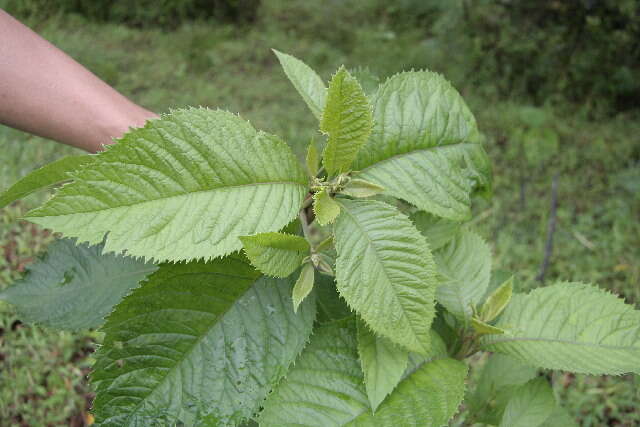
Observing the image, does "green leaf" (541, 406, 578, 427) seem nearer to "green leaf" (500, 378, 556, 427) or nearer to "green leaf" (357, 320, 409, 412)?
"green leaf" (500, 378, 556, 427)

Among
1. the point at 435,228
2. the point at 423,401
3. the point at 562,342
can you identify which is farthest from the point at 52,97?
the point at 562,342

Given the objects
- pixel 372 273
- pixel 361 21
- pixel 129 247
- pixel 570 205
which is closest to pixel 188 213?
pixel 129 247

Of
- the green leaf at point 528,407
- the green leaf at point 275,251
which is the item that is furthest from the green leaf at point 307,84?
the green leaf at point 528,407

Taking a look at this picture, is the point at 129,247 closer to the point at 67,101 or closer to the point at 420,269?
the point at 420,269

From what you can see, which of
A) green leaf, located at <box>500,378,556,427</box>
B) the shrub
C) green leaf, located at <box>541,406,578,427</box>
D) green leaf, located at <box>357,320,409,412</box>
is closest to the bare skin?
the shrub

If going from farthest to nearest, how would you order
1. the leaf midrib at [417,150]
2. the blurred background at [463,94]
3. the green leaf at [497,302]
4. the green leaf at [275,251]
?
the blurred background at [463,94], the green leaf at [497,302], the leaf midrib at [417,150], the green leaf at [275,251]

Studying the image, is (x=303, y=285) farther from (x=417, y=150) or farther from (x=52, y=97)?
(x=52, y=97)

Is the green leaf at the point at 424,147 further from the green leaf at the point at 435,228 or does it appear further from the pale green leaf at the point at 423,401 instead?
the pale green leaf at the point at 423,401
